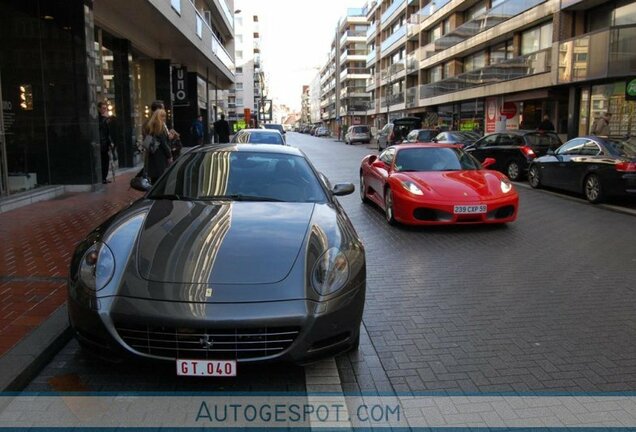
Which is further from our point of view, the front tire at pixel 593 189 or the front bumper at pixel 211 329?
the front tire at pixel 593 189

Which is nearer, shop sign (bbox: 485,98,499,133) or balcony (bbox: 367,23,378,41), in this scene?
shop sign (bbox: 485,98,499,133)

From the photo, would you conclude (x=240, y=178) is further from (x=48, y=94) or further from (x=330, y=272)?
(x=48, y=94)

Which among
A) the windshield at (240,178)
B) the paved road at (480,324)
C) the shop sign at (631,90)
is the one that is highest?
the shop sign at (631,90)

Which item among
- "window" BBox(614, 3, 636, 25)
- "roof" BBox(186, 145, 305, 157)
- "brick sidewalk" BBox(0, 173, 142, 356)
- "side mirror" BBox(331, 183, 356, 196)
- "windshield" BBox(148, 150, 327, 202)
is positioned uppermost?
"window" BBox(614, 3, 636, 25)

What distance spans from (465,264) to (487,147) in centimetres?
1142

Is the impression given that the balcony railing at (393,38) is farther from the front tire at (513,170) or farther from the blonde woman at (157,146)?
the blonde woman at (157,146)

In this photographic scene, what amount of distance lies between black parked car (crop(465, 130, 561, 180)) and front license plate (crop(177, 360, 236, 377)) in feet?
47.3

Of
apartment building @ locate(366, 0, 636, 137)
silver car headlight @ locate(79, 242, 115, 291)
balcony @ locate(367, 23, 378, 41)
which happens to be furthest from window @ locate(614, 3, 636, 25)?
balcony @ locate(367, 23, 378, 41)

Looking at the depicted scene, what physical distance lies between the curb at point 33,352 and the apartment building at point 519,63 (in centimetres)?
2009

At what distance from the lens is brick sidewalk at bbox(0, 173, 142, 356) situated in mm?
4523

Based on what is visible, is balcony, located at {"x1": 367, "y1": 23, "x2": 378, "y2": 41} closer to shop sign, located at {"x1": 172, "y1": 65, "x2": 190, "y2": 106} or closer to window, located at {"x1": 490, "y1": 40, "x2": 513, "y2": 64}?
window, located at {"x1": 490, "y1": 40, "x2": 513, "y2": 64}

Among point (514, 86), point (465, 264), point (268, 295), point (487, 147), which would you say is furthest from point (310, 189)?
point (514, 86)

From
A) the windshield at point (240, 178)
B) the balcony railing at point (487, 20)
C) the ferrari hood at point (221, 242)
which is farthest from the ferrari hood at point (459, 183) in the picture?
the balcony railing at point (487, 20)

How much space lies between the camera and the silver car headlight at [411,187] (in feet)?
28.6
